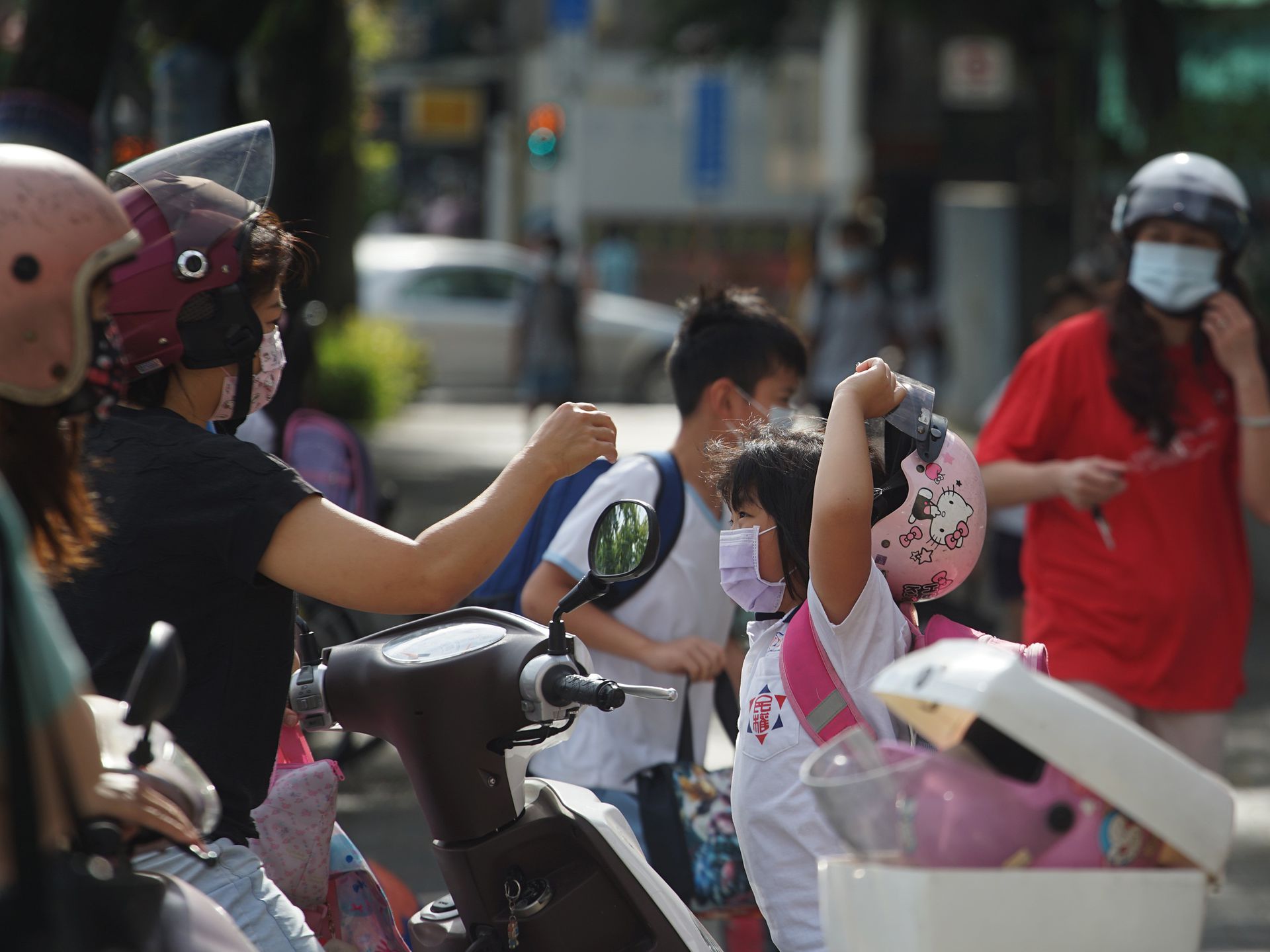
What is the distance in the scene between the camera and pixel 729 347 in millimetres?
3992

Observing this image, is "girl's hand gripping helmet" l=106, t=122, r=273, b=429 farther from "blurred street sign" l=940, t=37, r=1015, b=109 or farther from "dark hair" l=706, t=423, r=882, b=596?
"blurred street sign" l=940, t=37, r=1015, b=109

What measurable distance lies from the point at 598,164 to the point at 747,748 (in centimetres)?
3238

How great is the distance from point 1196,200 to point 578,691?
8.39 ft

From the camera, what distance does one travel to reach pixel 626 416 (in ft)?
60.7

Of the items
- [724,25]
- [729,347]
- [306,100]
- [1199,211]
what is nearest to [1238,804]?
[1199,211]

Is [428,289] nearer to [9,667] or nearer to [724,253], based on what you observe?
[724,253]

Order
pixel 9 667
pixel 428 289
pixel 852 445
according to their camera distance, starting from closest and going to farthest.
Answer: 1. pixel 9 667
2. pixel 852 445
3. pixel 428 289

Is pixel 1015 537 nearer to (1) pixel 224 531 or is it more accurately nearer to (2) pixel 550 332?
(1) pixel 224 531

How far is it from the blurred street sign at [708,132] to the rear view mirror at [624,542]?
74.2ft

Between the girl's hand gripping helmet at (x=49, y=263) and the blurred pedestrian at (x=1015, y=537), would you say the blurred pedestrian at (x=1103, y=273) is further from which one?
the girl's hand gripping helmet at (x=49, y=263)

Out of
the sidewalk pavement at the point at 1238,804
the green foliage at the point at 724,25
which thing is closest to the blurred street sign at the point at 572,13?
the green foliage at the point at 724,25

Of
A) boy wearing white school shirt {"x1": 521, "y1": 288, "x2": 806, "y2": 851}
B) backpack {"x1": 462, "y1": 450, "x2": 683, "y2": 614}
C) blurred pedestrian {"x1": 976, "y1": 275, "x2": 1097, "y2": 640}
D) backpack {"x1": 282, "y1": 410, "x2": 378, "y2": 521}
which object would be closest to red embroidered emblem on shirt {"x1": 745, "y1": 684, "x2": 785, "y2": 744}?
boy wearing white school shirt {"x1": 521, "y1": 288, "x2": 806, "y2": 851}

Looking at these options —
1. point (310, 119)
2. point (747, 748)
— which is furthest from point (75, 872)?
point (310, 119)

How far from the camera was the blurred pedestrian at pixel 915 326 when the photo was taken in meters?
15.8
